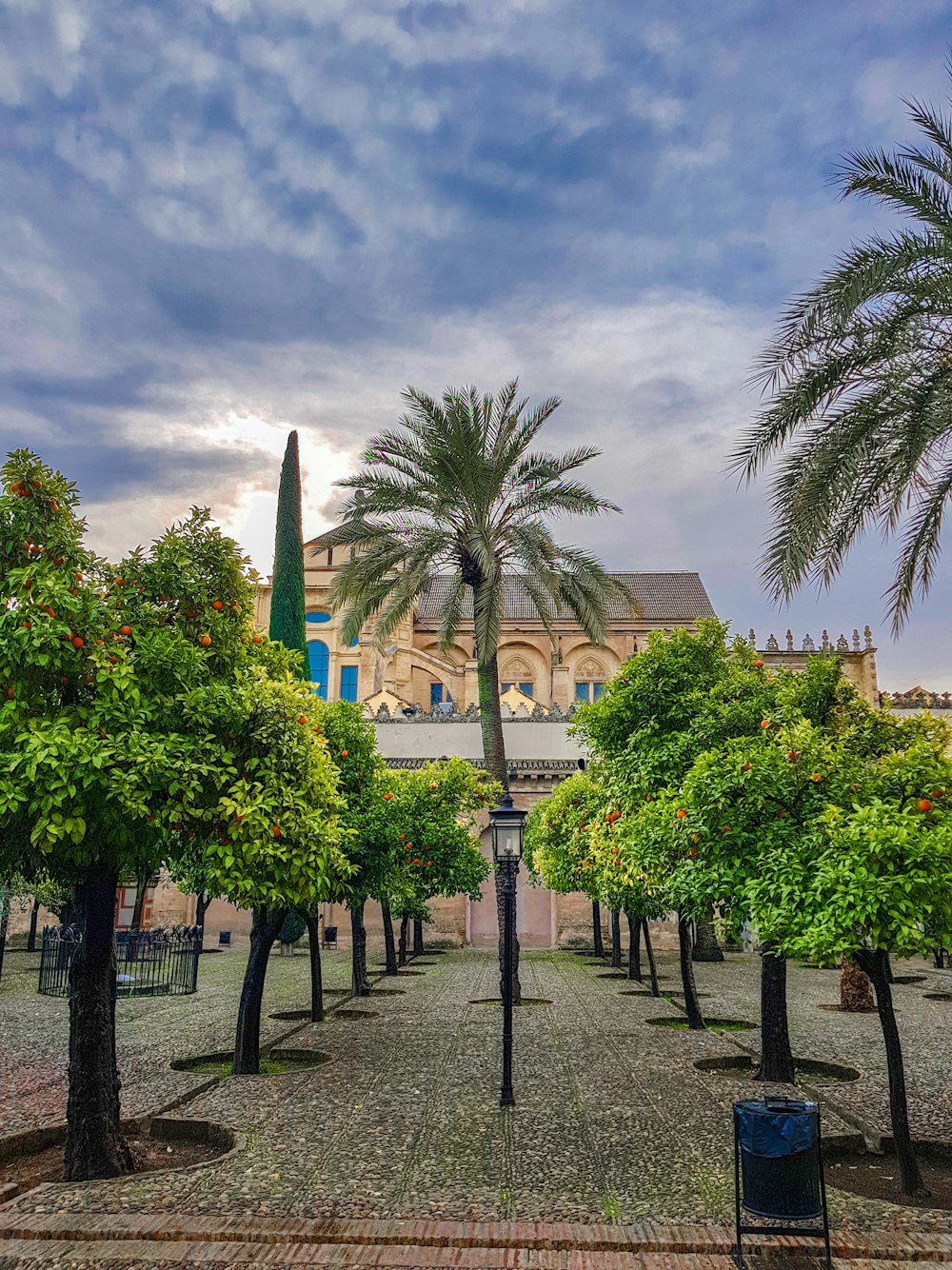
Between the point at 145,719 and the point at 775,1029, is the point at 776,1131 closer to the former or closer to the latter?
the point at 145,719

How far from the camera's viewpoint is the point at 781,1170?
5242 mm

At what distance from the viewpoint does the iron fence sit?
18.5 m

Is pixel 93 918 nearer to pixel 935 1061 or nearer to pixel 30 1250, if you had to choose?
pixel 30 1250

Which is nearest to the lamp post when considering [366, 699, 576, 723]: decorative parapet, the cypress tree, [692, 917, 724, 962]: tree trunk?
[692, 917, 724, 962]: tree trunk

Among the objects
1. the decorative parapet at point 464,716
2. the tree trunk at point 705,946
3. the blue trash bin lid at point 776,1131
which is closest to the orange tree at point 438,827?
the tree trunk at point 705,946

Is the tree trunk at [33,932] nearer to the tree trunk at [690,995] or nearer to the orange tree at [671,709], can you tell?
the tree trunk at [690,995]

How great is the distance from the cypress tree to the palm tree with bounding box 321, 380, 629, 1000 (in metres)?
10.5

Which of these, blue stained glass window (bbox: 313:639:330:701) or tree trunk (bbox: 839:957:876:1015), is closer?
tree trunk (bbox: 839:957:876:1015)

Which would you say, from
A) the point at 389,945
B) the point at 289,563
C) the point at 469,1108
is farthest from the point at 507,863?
the point at 289,563

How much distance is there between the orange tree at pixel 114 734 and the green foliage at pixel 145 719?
0.01 m

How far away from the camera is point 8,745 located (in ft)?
19.6

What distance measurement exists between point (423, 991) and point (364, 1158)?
11.6m

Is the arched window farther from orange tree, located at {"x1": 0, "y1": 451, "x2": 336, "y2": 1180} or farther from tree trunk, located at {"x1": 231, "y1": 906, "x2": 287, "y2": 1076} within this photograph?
orange tree, located at {"x1": 0, "y1": 451, "x2": 336, "y2": 1180}

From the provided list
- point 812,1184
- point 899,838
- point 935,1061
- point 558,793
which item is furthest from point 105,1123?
point 558,793
